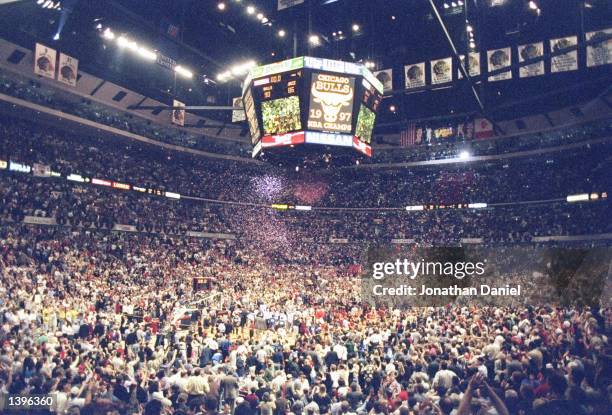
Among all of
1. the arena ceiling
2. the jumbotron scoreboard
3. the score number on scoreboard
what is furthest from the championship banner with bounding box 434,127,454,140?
the score number on scoreboard

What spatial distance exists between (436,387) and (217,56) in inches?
888

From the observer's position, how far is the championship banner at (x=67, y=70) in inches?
995

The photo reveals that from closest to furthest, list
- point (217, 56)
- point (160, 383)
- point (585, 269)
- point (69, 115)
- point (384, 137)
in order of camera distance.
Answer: point (160, 383)
point (585, 269)
point (217, 56)
point (69, 115)
point (384, 137)

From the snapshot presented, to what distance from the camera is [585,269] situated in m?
22.1

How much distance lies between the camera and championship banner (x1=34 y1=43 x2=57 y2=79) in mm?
23719

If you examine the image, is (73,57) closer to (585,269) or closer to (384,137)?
(384,137)

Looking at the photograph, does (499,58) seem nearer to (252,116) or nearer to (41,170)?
(252,116)

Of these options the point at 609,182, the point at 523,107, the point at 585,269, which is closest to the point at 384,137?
the point at 523,107

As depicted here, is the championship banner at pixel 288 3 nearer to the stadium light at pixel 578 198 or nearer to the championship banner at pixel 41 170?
the championship banner at pixel 41 170

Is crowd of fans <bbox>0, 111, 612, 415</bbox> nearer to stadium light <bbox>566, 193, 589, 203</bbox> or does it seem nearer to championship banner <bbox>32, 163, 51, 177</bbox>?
championship banner <bbox>32, 163, 51, 177</bbox>

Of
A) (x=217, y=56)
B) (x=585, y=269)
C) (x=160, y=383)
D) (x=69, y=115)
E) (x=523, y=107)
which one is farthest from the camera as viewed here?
(x=523, y=107)
